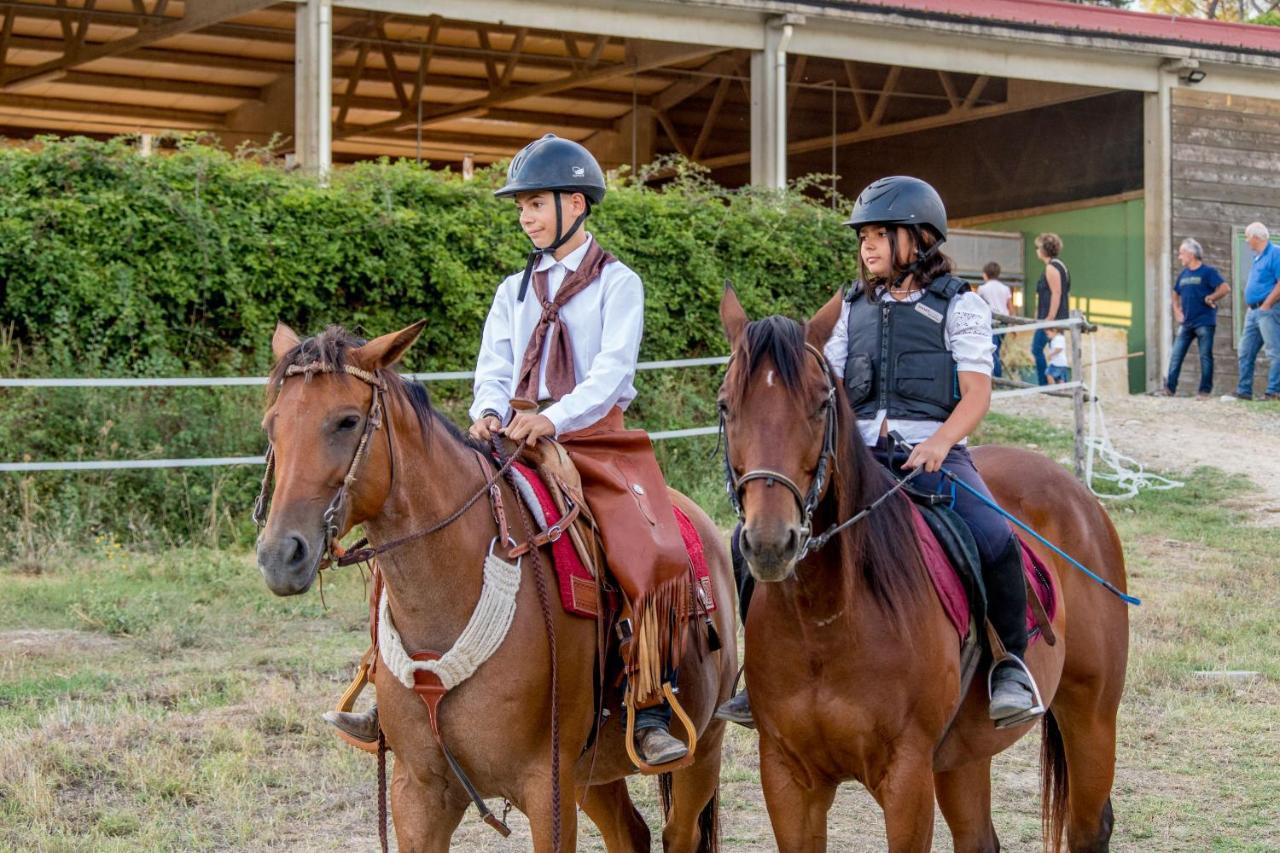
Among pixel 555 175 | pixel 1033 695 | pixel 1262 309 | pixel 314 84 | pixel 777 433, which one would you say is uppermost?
pixel 314 84

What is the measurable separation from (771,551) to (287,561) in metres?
1.20

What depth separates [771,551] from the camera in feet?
12.5

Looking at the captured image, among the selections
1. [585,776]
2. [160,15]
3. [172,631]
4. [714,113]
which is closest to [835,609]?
[585,776]

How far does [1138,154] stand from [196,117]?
14.8m

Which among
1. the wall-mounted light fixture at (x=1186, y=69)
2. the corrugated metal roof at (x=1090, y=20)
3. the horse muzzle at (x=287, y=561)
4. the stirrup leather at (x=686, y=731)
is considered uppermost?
the corrugated metal roof at (x=1090, y=20)

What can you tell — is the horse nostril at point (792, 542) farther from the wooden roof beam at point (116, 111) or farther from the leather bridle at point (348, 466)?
the wooden roof beam at point (116, 111)

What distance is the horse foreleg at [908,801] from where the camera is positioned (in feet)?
14.3

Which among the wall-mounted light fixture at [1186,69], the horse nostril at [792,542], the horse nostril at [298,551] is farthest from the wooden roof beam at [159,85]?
the horse nostril at [792,542]

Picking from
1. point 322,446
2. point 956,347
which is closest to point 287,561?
point 322,446

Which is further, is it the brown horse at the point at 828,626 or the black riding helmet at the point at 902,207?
the black riding helmet at the point at 902,207

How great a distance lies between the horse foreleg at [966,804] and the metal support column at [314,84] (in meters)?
11.3

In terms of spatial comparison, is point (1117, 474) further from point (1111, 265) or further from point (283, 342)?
point (283, 342)

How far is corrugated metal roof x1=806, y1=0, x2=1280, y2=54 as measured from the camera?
61.1ft

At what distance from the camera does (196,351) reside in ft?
40.0
